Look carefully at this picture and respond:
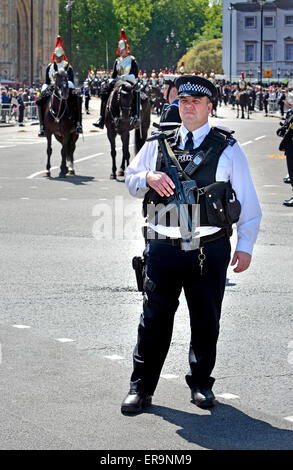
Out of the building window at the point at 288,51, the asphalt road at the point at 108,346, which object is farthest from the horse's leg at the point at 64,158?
the building window at the point at 288,51

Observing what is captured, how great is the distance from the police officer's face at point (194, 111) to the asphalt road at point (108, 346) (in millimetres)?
1660

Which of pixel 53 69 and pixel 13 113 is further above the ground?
pixel 53 69

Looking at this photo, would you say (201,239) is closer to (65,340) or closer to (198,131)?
(198,131)

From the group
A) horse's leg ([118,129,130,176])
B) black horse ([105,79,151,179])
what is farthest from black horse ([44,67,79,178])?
horse's leg ([118,129,130,176])

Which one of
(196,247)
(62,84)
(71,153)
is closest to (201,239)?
(196,247)

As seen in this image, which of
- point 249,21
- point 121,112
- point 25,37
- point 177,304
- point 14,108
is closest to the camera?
point 177,304

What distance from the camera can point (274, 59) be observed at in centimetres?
13925

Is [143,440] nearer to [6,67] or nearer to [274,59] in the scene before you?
[6,67]

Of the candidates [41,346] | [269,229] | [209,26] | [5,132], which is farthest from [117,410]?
[209,26]

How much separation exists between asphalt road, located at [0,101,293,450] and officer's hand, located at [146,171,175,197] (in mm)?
1280

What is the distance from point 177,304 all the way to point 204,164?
84 centimetres

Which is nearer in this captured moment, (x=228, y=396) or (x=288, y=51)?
(x=228, y=396)

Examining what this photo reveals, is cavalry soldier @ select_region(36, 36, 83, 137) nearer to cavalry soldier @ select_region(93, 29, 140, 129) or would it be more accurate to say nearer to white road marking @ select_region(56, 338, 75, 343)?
cavalry soldier @ select_region(93, 29, 140, 129)

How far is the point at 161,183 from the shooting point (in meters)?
6.38
